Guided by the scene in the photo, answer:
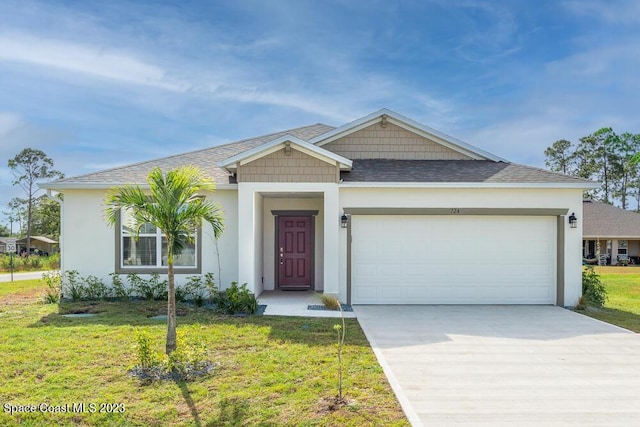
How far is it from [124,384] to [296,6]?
10682 mm

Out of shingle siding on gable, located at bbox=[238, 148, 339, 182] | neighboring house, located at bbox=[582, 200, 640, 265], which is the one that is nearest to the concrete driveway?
shingle siding on gable, located at bbox=[238, 148, 339, 182]

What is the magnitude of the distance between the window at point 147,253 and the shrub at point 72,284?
1.04m

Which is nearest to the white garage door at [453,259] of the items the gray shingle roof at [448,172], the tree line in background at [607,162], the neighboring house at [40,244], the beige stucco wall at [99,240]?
the gray shingle roof at [448,172]

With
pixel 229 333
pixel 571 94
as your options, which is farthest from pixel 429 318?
pixel 571 94

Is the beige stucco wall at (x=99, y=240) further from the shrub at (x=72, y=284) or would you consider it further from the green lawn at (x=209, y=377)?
the green lawn at (x=209, y=377)

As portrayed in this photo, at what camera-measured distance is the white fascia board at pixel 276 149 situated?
32.1 feet

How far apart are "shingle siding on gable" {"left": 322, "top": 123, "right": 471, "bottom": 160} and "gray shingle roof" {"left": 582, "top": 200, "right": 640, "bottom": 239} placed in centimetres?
2344

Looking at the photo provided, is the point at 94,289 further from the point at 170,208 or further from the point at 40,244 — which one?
the point at 40,244

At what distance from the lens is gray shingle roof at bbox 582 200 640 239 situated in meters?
29.9

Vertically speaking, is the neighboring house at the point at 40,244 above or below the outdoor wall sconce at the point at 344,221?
below

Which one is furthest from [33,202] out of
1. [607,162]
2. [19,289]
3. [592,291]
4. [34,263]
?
[607,162]

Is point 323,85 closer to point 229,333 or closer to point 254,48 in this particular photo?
point 254,48

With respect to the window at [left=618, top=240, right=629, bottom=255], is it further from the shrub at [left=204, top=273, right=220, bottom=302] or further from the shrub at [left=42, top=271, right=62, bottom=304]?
the shrub at [left=42, top=271, right=62, bottom=304]

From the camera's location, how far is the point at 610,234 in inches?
1174
